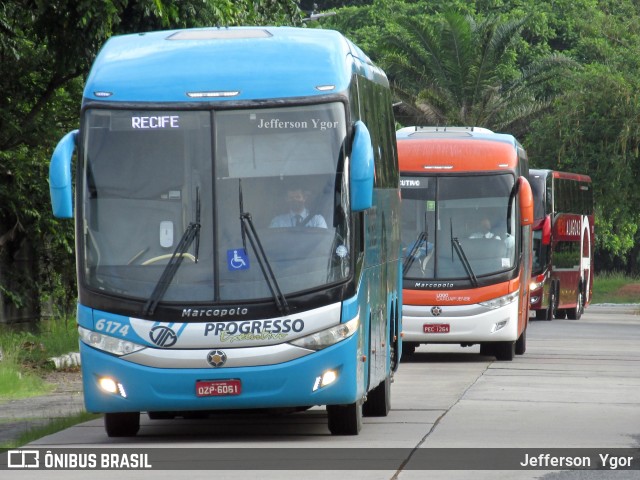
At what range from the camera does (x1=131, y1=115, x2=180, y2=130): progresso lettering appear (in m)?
12.1

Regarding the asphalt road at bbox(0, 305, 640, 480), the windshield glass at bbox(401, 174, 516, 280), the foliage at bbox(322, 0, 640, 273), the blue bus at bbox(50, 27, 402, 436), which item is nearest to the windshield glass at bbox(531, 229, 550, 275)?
the foliage at bbox(322, 0, 640, 273)

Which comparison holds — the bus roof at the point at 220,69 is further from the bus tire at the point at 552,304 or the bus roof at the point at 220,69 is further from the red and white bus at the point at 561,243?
the bus tire at the point at 552,304

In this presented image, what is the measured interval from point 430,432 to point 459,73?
32.3m

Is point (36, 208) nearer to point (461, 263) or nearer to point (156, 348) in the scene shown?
point (461, 263)

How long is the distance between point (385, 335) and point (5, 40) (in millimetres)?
8811

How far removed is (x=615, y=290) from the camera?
58.2 metres

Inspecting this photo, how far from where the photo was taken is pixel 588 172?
45.2m

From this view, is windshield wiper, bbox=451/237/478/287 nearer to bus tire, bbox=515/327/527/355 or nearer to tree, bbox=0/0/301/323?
bus tire, bbox=515/327/527/355

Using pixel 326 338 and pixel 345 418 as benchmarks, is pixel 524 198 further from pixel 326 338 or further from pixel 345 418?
pixel 326 338

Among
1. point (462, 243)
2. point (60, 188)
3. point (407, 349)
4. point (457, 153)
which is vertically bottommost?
point (407, 349)

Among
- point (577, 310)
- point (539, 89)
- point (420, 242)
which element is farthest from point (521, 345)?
point (539, 89)

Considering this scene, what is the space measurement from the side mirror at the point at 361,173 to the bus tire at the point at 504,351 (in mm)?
11297

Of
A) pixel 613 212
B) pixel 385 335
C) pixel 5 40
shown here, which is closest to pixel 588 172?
pixel 613 212

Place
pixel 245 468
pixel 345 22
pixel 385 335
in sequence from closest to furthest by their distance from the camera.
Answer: pixel 245 468
pixel 385 335
pixel 345 22
